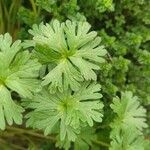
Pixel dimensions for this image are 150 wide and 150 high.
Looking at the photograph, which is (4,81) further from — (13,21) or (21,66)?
(13,21)

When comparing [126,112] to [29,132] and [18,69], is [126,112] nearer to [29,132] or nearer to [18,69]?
[29,132]

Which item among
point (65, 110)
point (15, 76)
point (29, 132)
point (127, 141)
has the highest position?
point (15, 76)

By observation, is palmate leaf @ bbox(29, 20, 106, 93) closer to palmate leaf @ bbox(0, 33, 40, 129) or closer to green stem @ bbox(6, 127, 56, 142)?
palmate leaf @ bbox(0, 33, 40, 129)

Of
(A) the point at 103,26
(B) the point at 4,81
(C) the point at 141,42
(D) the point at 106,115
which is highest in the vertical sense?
(B) the point at 4,81

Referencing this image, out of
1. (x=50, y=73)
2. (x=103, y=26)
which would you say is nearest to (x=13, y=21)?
(x=103, y=26)

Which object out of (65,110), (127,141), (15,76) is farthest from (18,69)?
(127,141)

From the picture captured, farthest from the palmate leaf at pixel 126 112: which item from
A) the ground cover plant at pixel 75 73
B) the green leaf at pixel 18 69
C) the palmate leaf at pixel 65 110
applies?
the green leaf at pixel 18 69
